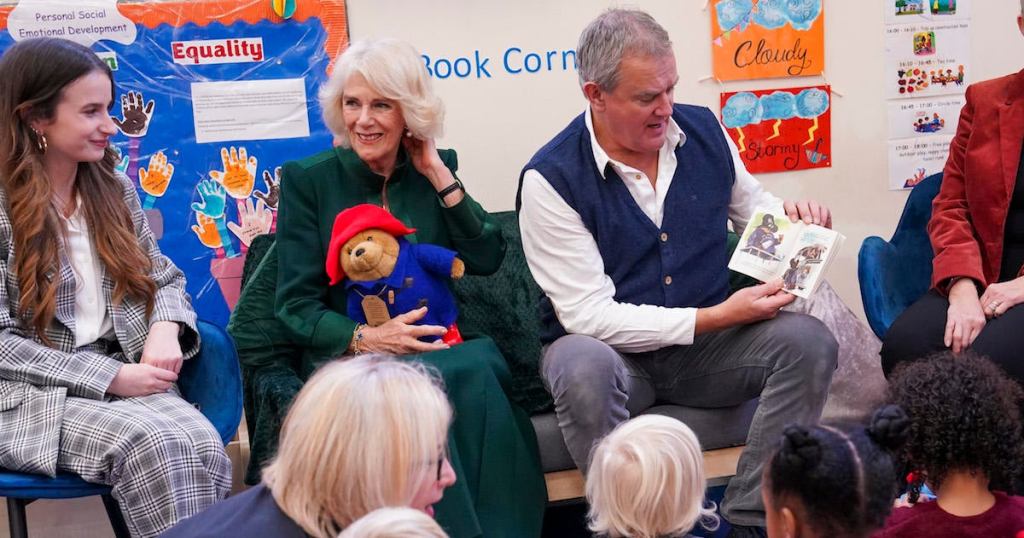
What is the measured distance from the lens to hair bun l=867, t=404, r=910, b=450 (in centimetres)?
189

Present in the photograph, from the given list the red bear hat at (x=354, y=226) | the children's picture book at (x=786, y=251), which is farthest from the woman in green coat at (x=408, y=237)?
the children's picture book at (x=786, y=251)

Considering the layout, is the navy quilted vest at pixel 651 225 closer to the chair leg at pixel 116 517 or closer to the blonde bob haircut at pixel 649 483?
the blonde bob haircut at pixel 649 483

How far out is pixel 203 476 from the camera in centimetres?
272

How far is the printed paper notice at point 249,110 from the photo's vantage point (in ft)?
11.9

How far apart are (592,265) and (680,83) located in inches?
48.1

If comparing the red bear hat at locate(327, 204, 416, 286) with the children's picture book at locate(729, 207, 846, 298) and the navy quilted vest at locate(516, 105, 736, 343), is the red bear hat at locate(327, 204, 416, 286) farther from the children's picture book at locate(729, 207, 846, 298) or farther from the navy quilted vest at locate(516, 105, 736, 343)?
the children's picture book at locate(729, 207, 846, 298)

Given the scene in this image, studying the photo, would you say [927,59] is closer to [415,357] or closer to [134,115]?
[415,357]

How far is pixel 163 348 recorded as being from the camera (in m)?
2.92

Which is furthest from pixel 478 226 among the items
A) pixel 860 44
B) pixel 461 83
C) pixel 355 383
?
pixel 860 44

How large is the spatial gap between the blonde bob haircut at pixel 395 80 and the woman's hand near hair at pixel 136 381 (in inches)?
34.1

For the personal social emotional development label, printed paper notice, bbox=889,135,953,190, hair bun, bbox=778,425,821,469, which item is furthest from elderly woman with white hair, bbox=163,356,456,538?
printed paper notice, bbox=889,135,953,190

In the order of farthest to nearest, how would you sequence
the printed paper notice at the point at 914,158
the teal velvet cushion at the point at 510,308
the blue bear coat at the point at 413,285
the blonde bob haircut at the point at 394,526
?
the printed paper notice at the point at 914,158 → the teal velvet cushion at the point at 510,308 → the blue bear coat at the point at 413,285 → the blonde bob haircut at the point at 394,526

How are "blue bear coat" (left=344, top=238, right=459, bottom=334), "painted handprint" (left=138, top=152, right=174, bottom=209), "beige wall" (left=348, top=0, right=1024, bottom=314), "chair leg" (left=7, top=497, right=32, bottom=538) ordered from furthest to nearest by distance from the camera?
"beige wall" (left=348, top=0, right=1024, bottom=314)
"painted handprint" (left=138, top=152, right=174, bottom=209)
"blue bear coat" (left=344, top=238, right=459, bottom=334)
"chair leg" (left=7, top=497, right=32, bottom=538)

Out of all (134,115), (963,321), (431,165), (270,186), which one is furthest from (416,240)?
(963,321)
